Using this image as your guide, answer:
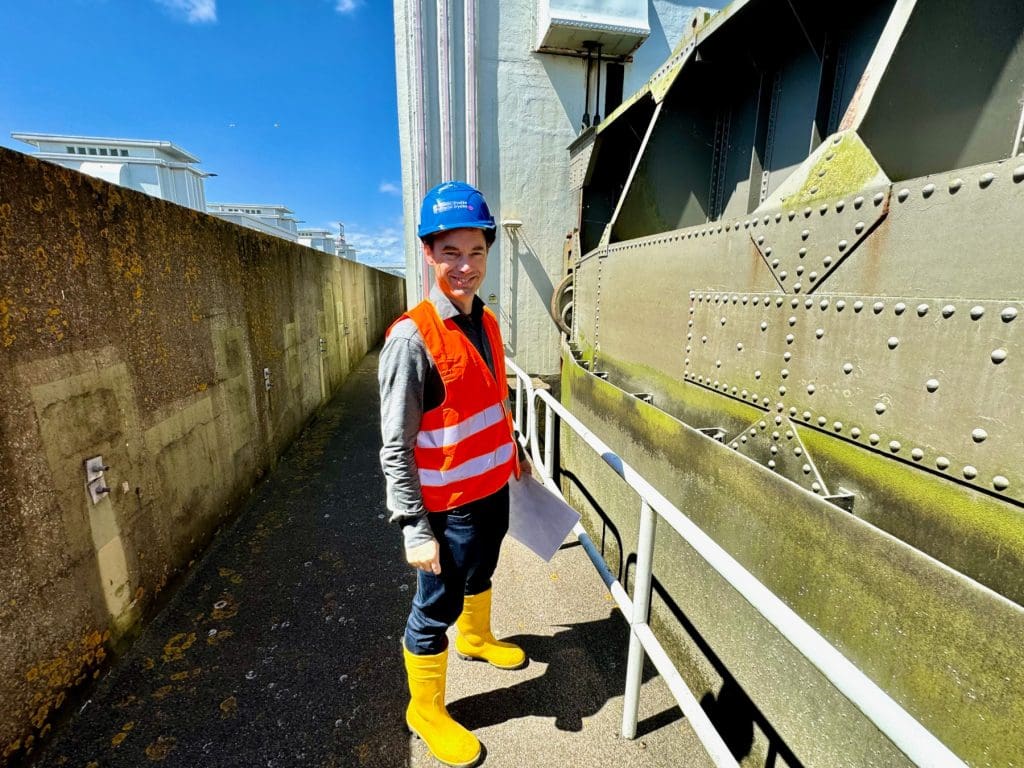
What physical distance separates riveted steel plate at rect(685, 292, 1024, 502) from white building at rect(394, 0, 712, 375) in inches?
239

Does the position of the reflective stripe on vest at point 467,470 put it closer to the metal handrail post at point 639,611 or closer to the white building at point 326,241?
the metal handrail post at point 639,611

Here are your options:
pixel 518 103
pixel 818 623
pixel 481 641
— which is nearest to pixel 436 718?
pixel 481 641

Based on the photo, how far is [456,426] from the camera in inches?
69.0

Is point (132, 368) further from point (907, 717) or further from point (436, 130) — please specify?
point (436, 130)

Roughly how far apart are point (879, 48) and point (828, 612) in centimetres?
263

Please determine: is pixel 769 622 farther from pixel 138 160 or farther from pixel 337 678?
pixel 138 160

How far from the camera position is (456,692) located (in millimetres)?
2322

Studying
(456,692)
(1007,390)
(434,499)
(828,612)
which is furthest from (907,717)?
(456,692)

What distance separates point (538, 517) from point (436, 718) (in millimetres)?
969

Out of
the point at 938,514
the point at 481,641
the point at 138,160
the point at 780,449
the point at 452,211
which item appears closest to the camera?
the point at 938,514

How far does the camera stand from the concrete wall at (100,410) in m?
1.87

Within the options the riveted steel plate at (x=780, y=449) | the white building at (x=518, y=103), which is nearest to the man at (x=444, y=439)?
the riveted steel plate at (x=780, y=449)

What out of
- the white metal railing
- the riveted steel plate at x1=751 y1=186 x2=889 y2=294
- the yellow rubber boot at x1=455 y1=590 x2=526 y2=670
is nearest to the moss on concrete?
the white metal railing

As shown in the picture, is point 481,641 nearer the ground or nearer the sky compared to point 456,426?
nearer the ground
